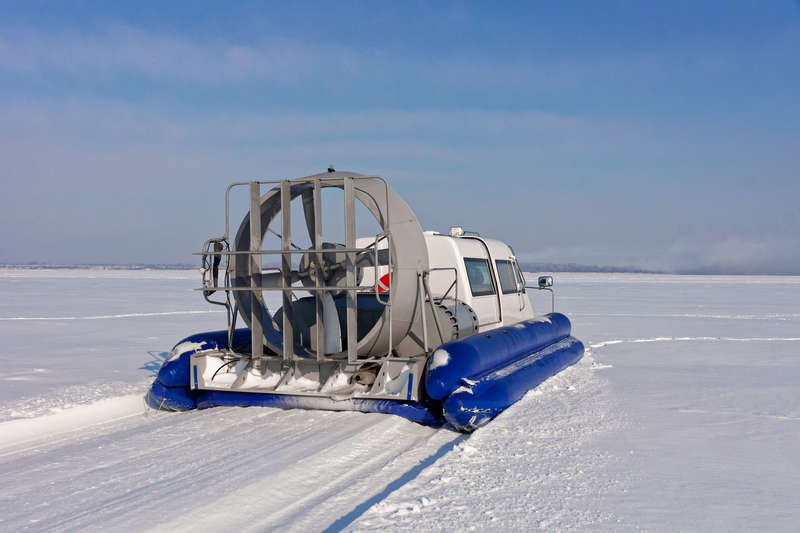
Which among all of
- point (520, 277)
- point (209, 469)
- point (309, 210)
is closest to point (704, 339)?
point (520, 277)

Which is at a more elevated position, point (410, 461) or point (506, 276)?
point (506, 276)

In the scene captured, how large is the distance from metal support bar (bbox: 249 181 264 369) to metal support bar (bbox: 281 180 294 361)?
28 centimetres

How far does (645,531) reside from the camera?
3.53 meters

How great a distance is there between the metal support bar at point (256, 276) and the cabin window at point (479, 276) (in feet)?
8.53

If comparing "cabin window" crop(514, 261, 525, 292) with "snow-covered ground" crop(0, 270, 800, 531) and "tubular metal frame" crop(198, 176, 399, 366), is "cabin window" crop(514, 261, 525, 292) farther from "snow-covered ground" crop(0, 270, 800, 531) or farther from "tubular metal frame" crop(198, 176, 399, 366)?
"tubular metal frame" crop(198, 176, 399, 366)

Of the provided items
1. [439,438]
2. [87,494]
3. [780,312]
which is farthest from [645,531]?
[780,312]

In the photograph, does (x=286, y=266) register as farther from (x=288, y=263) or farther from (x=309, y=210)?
(x=309, y=210)

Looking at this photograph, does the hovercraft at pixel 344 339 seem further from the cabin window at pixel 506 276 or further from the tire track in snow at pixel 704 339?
the tire track in snow at pixel 704 339

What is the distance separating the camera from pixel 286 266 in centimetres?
641

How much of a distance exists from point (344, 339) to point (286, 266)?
1.21 m

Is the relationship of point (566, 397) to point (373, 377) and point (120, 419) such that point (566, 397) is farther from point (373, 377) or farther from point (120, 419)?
point (120, 419)

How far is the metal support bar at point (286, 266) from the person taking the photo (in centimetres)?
640

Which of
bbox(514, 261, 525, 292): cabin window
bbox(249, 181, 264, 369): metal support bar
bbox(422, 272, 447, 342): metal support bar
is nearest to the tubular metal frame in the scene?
bbox(249, 181, 264, 369): metal support bar

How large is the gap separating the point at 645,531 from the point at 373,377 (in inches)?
134
